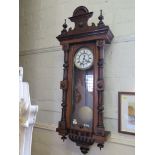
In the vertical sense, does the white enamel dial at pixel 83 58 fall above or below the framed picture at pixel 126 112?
above

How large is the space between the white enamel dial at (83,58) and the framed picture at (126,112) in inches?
15.1

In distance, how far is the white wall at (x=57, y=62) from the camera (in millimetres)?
1579

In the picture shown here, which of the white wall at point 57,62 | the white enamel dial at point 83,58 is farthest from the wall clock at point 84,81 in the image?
the white wall at point 57,62

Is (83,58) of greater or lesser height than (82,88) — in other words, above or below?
above

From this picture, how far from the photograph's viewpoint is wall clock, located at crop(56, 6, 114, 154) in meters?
1.52

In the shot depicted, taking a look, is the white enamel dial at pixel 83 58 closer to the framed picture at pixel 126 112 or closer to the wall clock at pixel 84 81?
the wall clock at pixel 84 81

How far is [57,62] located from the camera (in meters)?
1.98

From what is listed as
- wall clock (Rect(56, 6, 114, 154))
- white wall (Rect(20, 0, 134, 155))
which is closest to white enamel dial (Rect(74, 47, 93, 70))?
wall clock (Rect(56, 6, 114, 154))

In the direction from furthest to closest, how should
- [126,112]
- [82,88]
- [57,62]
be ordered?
[57,62]
[82,88]
[126,112]

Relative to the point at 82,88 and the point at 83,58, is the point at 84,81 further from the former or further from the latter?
the point at 83,58

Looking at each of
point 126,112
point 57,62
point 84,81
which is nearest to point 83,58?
point 84,81

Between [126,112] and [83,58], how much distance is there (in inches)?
23.6
